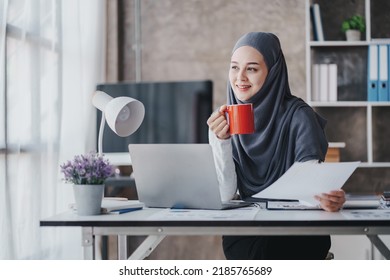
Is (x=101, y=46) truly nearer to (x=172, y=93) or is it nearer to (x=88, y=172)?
(x=172, y=93)

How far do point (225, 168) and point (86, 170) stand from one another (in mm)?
491

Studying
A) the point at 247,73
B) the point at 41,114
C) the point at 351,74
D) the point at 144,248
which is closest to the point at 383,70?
the point at 351,74

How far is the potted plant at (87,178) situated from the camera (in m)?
1.43

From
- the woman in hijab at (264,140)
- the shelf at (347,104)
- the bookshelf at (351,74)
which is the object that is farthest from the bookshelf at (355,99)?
the woman in hijab at (264,140)

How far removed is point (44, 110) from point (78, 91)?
1.42 feet

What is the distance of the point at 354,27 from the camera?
3.39m

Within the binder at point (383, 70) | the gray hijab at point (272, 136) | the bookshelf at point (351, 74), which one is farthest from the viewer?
the bookshelf at point (351, 74)

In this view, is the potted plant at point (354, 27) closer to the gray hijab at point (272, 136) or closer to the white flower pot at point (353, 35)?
the white flower pot at point (353, 35)

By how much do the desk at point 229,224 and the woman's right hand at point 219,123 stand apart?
Result: 0.30 metres

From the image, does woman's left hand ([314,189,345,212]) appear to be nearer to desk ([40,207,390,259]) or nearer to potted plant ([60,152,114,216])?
desk ([40,207,390,259])

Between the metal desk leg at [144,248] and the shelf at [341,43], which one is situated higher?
the shelf at [341,43]

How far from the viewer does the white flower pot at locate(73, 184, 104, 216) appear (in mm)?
1438
